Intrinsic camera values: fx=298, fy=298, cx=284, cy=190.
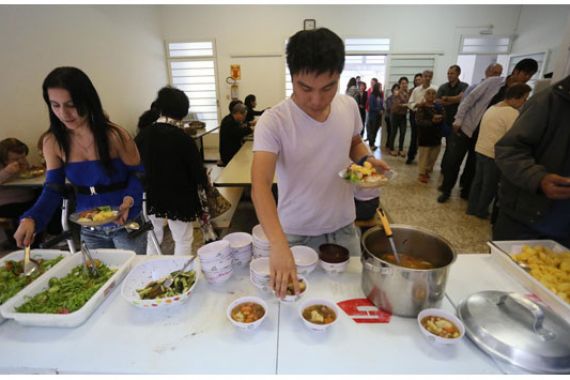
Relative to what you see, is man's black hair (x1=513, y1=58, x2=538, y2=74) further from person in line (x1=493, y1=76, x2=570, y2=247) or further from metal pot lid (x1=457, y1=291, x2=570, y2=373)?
metal pot lid (x1=457, y1=291, x2=570, y2=373)

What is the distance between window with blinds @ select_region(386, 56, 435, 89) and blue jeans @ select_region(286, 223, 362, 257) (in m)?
6.22

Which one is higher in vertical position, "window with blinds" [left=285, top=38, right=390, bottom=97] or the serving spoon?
"window with blinds" [left=285, top=38, right=390, bottom=97]

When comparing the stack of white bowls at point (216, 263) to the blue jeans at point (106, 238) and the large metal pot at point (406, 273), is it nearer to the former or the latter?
the large metal pot at point (406, 273)

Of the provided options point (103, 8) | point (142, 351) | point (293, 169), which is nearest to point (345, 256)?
point (293, 169)

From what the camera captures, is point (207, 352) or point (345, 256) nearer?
point (207, 352)

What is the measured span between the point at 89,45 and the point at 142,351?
523 centimetres

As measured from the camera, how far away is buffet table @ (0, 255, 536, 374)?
2.53ft

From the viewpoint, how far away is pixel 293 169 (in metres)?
1.15

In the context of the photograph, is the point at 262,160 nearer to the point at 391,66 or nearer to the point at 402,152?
the point at 402,152

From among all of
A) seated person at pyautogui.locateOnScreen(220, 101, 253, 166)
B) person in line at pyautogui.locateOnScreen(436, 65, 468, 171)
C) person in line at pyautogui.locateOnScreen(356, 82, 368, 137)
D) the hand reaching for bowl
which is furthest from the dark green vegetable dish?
person in line at pyautogui.locateOnScreen(356, 82, 368, 137)

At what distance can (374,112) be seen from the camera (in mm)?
6465

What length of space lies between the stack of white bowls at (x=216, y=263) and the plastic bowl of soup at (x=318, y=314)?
30 cm

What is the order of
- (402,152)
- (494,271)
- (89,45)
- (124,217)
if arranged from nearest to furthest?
(494,271) < (124,217) < (89,45) < (402,152)

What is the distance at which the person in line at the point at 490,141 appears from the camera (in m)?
2.80
